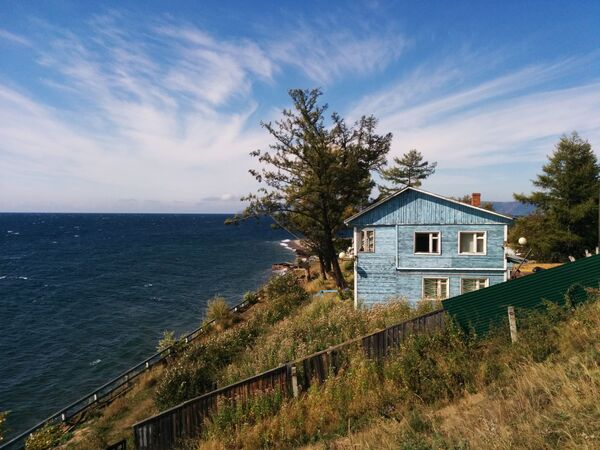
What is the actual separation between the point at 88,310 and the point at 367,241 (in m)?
31.7

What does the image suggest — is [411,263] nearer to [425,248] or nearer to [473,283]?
[425,248]

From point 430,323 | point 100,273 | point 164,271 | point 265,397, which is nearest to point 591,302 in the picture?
point 430,323

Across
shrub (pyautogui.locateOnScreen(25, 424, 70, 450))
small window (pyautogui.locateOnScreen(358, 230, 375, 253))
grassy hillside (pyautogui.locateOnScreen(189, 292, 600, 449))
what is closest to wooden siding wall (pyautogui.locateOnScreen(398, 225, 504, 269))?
small window (pyautogui.locateOnScreen(358, 230, 375, 253))

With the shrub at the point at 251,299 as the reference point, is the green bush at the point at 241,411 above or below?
above

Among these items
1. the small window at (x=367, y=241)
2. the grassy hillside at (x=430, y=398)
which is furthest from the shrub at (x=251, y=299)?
the grassy hillside at (x=430, y=398)

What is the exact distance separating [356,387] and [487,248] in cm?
1432

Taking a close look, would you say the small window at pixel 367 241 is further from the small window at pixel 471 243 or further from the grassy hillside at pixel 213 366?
the small window at pixel 471 243

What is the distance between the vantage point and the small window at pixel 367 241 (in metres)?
22.1

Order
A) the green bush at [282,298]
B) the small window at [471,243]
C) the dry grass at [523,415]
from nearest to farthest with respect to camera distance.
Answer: the dry grass at [523,415], the small window at [471,243], the green bush at [282,298]

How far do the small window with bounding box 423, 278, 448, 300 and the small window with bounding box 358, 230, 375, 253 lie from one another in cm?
372

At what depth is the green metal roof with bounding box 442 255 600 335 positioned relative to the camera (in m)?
10.5

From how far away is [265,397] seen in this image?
966cm

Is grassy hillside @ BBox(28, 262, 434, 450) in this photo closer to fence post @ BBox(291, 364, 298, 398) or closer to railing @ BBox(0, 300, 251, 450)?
railing @ BBox(0, 300, 251, 450)

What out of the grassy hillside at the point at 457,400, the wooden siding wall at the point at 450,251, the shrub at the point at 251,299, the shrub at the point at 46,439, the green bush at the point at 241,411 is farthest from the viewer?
the shrub at the point at 251,299
